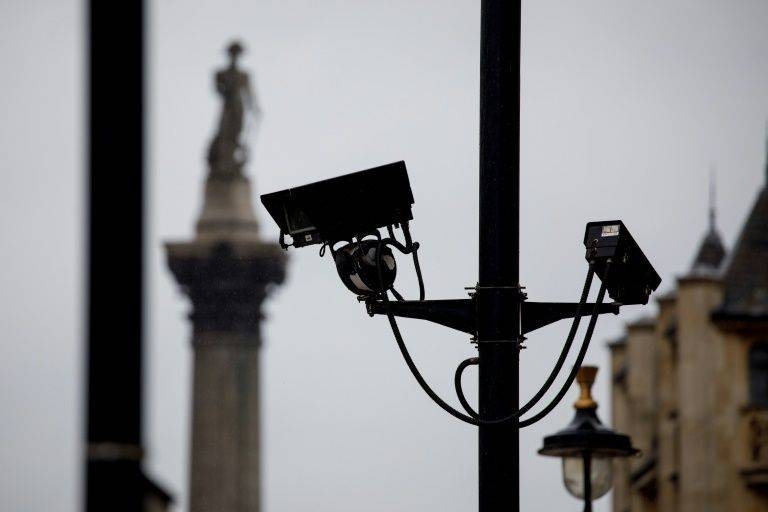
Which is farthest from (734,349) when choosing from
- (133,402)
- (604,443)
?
(133,402)

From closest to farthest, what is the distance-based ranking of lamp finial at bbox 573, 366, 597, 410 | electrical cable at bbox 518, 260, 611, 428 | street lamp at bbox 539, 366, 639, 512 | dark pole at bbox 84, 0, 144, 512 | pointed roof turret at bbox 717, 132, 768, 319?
1. dark pole at bbox 84, 0, 144, 512
2. electrical cable at bbox 518, 260, 611, 428
3. street lamp at bbox 539, 366, 639, 512
4. lamp finial at bbox 573, 366, 597, 410
5. pointed roof turret at bbox 717, 132, 768, 319

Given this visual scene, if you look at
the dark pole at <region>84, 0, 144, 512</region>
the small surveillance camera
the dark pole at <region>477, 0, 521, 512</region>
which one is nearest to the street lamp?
the small surveillance camera

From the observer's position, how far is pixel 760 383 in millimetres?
54156

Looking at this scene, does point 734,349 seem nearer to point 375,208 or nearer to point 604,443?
point 604,443

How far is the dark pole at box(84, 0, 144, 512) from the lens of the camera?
5.97m

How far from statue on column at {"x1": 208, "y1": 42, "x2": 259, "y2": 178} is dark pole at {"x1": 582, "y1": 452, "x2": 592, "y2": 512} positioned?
133 feet

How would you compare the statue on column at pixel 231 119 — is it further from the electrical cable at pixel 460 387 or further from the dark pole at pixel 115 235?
the dark pole at pixel 115 235

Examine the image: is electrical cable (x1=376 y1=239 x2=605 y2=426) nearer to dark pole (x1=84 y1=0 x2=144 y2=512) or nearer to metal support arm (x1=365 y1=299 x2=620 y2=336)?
metal support arm (x1=365 y1=299 x2=620 y2=336)

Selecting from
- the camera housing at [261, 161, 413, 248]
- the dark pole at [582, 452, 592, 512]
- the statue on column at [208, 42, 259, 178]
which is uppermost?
the statue on column at [208, 42, 259, 178]

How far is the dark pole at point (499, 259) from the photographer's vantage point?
390 inches

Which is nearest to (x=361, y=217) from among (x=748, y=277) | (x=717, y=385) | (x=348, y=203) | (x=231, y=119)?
(x=348, y=203)

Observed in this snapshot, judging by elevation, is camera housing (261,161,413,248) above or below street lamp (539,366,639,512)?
above

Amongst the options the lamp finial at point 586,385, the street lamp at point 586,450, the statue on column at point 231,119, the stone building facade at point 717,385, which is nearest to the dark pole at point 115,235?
the street lamp at point 586,450

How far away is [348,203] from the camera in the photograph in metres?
10.3
